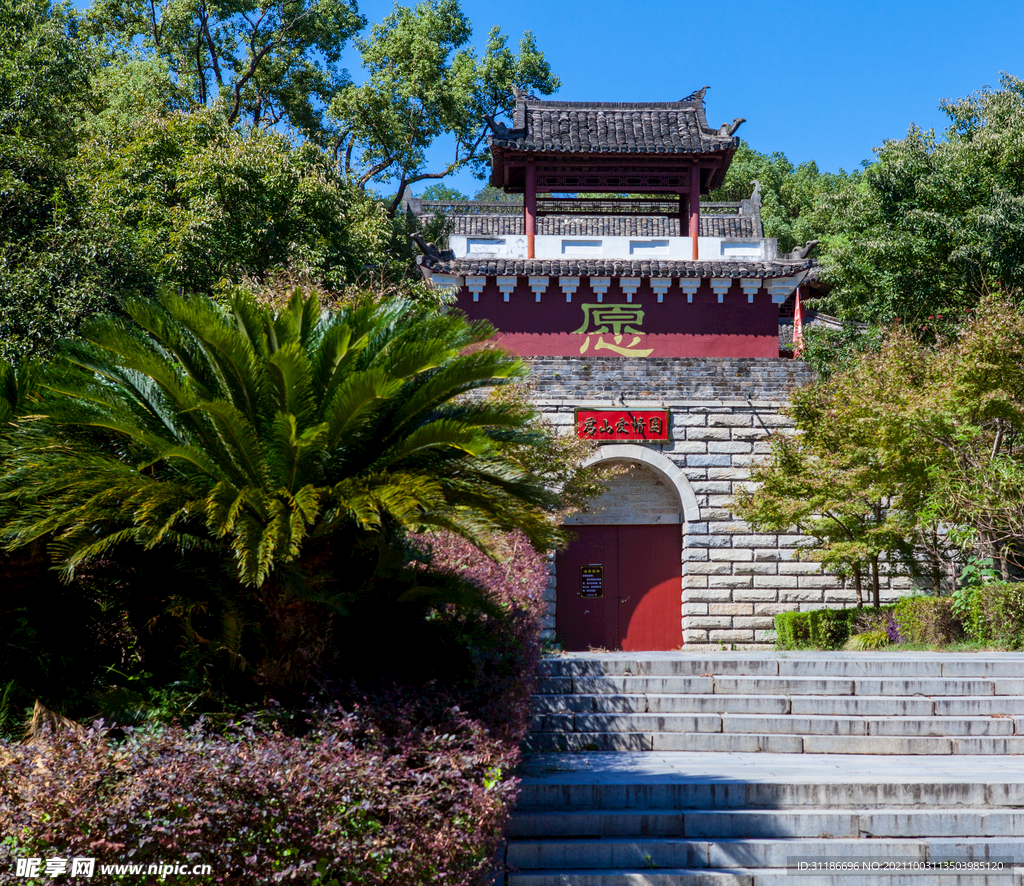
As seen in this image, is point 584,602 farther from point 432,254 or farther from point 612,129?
point 612,129

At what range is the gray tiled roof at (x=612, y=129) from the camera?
19.8m

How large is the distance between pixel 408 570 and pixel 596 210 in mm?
18779

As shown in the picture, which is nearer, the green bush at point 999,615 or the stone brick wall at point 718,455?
the green bush at point 999,615

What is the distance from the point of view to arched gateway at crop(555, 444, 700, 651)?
15812 mm

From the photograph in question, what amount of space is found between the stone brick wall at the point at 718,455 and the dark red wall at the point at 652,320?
3.56 metres

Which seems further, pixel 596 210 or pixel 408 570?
pixel 596 210

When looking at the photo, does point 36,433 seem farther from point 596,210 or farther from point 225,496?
point 596,210

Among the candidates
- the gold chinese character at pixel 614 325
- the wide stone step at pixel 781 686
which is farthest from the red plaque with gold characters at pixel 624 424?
the wide stone step at pixel 781 686

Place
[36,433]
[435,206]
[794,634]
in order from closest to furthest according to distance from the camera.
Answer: [36,433], [794,634], [435,206]

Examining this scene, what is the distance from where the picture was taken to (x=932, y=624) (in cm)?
1238

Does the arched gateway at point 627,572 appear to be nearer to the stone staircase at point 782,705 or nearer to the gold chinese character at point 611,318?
the gold chinese character at point 611,318

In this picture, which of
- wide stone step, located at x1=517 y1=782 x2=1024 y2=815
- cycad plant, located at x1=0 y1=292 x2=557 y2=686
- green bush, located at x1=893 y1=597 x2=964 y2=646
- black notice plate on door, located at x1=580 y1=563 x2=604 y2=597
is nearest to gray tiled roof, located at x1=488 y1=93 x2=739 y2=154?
black notice plate on door, located at x1=580 y1=563 x2=604 y2=597

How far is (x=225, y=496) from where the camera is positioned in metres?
5.25

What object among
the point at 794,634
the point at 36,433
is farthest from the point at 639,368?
the point at 36,433
